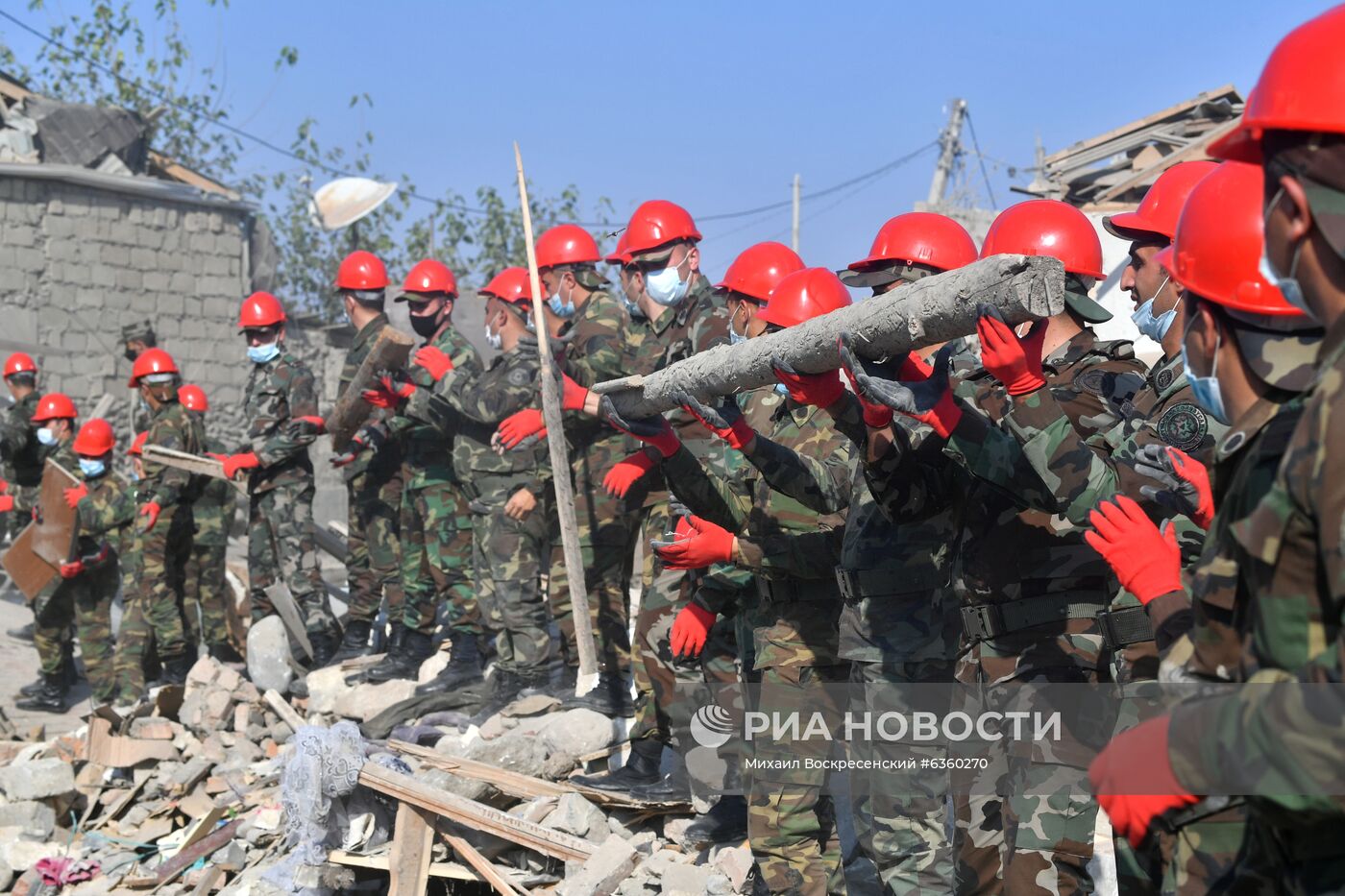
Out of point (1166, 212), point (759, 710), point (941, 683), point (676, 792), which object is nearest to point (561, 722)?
point (676, 792)

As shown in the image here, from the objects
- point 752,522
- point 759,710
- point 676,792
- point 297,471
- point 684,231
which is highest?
point 684,231

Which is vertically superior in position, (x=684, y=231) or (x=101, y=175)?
(x=101, y=175)

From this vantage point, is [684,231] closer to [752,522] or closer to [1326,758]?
[752,522]

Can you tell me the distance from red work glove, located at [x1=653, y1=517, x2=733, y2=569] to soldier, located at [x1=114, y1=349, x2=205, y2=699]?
20.2ft

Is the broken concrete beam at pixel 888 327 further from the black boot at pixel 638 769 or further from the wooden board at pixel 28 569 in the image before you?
the wooden board at pixel 28 569

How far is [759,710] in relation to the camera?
4.73 m

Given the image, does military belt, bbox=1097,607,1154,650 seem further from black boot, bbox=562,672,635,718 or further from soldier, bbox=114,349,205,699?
soldier, bbox=114,349,205,699

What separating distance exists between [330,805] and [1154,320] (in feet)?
14.1

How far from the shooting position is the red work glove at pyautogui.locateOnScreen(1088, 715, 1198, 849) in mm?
1983

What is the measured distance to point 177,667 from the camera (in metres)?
10.1

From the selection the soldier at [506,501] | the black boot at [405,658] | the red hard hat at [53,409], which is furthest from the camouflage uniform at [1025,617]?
the red hard hat at [53,409]

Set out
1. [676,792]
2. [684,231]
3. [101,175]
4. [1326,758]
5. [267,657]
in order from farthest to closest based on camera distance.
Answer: [101,175] < [267,657] < [684,231] < [676,792] < [1326,758]

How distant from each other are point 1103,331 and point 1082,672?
6998 mm

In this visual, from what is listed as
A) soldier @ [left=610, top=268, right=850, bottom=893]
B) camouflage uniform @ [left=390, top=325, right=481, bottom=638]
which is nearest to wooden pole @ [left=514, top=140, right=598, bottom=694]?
soldier @ [left=610, top=268, right=850, bottom=893]
